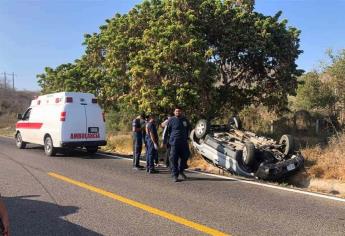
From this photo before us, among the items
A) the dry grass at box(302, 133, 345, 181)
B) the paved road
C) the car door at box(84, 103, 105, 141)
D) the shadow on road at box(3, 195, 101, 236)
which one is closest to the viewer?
the shadow on road at box(3, 195, 101, 236)

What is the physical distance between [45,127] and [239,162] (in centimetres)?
779

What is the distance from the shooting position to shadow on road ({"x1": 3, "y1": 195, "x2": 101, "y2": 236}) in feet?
20.4

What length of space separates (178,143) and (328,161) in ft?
12.8

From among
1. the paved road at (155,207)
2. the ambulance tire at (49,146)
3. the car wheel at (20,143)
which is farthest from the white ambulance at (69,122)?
the paved road at (155,207)

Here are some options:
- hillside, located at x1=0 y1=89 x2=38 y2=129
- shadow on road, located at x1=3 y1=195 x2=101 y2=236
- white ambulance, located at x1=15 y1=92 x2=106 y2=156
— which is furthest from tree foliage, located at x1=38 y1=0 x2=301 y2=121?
hillside, located at x1=0 y1=89 x2=38 y2=129

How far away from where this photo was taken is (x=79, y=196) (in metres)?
8.51

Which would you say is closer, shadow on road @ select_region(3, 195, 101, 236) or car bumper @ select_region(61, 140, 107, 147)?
shadow on road @ select_region(3, 195, 101, 236)

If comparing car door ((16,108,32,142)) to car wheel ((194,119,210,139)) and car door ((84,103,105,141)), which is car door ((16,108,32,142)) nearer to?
car door ((84,103,105,141))

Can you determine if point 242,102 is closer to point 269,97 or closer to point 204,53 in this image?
point 269,97

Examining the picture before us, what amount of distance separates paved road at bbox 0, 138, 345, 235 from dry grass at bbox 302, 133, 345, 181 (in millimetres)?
2248

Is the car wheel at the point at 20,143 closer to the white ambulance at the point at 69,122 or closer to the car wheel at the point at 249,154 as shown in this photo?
the white ambulance at the point at 69,122

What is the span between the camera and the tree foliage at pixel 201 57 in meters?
14.5

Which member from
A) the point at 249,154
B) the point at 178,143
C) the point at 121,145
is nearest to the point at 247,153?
the point at 249,154

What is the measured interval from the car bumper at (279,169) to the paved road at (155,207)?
2.82 ft
